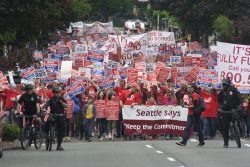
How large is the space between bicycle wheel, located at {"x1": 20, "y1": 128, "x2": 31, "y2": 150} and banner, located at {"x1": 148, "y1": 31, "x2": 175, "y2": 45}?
27048mm

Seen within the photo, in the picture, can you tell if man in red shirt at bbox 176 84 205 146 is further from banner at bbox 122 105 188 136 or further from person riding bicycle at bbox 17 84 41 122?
banner at bbox 122 105 188 136

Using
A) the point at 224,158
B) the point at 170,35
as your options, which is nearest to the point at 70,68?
the point at 170,35

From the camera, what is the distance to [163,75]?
3912 cm

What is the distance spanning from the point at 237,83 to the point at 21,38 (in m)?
6.57

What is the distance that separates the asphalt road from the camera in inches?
835

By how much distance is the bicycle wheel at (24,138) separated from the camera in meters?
26.6

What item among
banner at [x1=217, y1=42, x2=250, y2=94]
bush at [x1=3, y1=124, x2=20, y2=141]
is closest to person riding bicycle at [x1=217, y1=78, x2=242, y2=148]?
banner at [x1=217, y1=42, x2=250, y2=94]

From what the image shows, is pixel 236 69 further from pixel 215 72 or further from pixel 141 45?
pixel 141 45

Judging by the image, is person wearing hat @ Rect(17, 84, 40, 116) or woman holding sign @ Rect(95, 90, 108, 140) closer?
person wearing hat @ Rect(17, 84, 40, 116)

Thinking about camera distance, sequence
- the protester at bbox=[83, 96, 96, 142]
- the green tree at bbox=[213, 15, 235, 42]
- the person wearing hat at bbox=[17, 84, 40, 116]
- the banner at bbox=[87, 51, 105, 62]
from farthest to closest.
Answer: the green tree at bbox=[213, 15, 235, 42] < the banner at bbox=[87, 51, 105, 62] < the protester at bbox=[83, 96, 96, 142] < the person wearing hat at bbox=[17, 84, 40, 116]

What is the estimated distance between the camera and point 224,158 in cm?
2245

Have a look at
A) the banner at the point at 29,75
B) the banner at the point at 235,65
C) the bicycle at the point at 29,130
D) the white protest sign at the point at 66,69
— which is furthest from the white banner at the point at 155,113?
the white protest sign at the point at 66,69

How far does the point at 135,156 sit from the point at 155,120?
9.21 metres

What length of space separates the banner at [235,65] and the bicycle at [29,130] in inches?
254
